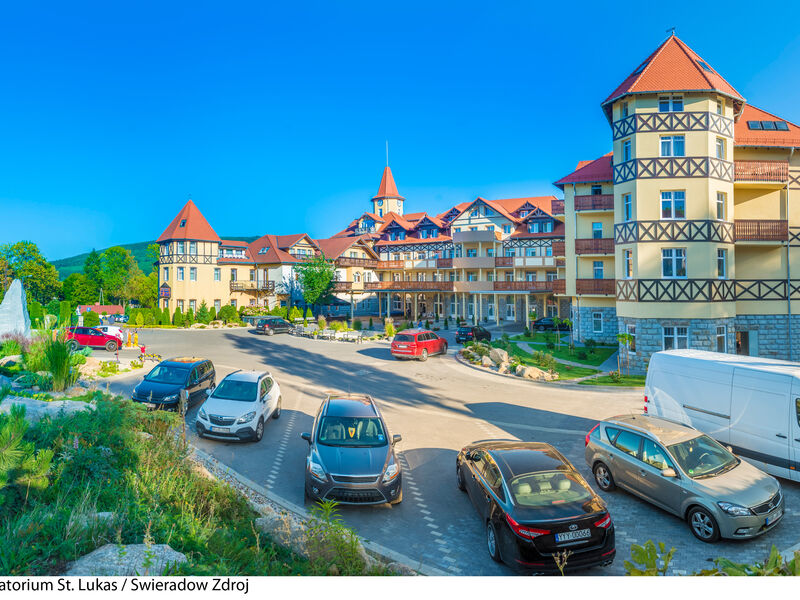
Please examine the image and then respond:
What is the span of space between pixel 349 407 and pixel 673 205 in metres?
20.0

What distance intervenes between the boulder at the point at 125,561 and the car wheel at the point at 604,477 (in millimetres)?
8231

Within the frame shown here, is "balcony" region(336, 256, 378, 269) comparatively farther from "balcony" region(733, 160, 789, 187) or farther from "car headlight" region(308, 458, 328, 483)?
"car headlight" region(308, 458, 328, 483)

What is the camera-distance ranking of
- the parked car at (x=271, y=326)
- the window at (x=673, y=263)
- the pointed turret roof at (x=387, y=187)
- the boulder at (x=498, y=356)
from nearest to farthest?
1. the window at (x=673, y=263)
2. the boulder at (x=498, y=356)
3. the parked car at (x=271, y=326)
4. the pointed turret roof at (x=387, y=187)

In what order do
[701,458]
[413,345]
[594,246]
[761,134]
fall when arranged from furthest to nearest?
[594,246] < [413,345] < [761,134] < [701,458]

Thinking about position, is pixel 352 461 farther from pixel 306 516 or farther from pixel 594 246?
pixel 594 246

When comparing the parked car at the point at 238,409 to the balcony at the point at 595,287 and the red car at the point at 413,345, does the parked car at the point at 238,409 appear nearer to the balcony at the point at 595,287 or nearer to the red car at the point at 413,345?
the red car at the point at 413,345

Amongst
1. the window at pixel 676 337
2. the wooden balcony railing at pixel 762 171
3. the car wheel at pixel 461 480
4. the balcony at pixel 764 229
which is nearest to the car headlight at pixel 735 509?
the car wheel at pixel 461 480

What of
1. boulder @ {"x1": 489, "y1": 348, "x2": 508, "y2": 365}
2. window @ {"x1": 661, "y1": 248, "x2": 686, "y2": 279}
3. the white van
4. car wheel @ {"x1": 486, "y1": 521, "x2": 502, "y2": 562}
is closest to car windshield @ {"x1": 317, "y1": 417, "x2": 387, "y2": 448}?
car wheel @ {"x1": 486, "y1": 521, "x2": 502, "y2": 562}

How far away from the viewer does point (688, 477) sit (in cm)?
802

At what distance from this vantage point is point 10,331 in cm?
2217

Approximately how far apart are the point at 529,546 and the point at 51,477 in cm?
686

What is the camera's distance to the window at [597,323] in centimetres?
3169

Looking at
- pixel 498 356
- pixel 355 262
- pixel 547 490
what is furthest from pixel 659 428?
pixel 355 262
